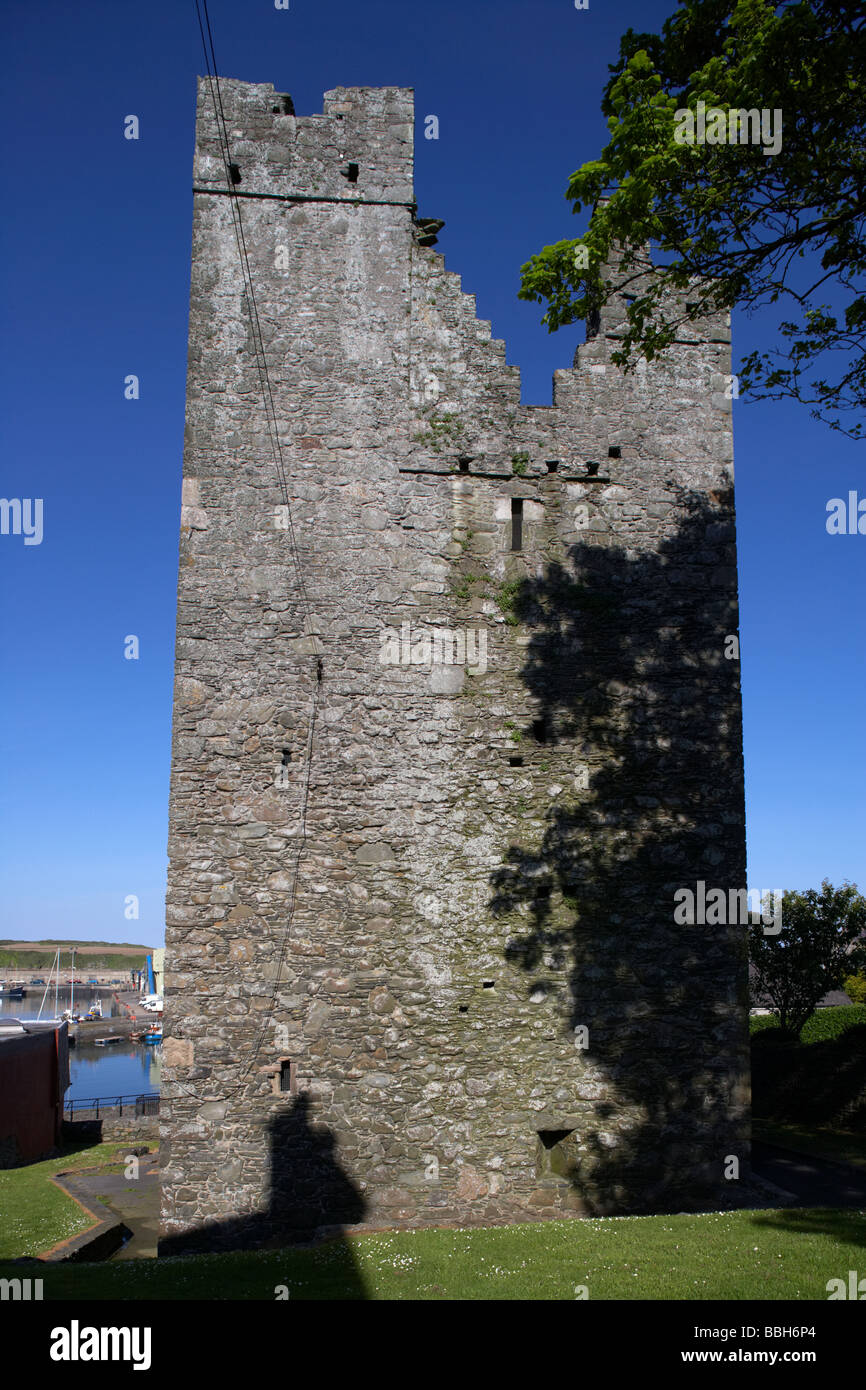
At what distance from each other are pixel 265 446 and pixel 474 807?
15.4ft

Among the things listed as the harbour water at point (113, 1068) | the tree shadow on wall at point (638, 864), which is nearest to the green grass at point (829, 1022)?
the tree shadow on wall at point (638, 864)

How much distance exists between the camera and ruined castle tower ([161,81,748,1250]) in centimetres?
893

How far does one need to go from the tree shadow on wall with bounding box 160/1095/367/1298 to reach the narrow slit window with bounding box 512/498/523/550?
6.42m

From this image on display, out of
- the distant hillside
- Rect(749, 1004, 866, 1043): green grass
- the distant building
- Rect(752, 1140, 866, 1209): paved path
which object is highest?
Rect(752, 1140, 866, 1209): paved path

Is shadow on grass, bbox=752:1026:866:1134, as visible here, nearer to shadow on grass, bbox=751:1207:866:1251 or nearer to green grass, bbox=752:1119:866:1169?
green grass, bbox=752:1119:866:1169

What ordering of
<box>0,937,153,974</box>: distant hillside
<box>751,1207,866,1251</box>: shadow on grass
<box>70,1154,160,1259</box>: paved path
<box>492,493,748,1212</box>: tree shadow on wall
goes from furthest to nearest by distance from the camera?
<box>0,937,153,974</box>: distant hillside → <box>70,1154,160,1259</box>: paved path → <box>492,493,748,1212</box>: tree shadow on wall → <box>751,1207,866,1251</box>: shadow on grass

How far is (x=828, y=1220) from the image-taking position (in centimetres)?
754

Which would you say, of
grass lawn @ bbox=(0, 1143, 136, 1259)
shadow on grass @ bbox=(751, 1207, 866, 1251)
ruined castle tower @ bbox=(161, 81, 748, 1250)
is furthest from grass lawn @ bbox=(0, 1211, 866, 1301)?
grass lawn @ bbox=(0, 1143, 136, 1259)

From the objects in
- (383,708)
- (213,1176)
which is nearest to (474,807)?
(383,708)

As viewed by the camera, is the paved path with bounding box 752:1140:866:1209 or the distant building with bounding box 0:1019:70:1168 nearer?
the paved path with bounding box 752:1140:866:1209

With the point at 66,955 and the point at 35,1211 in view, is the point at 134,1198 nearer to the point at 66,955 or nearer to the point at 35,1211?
the point at 35,1211
